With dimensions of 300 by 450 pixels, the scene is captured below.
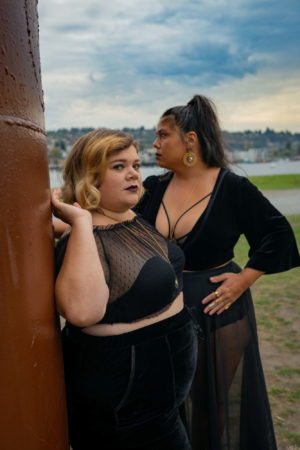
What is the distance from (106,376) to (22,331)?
63 cm

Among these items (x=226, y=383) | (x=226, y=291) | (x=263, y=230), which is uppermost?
(x=263, y=230)

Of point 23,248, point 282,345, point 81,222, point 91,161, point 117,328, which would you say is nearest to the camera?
point 23,248

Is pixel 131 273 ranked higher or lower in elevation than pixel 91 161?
lower

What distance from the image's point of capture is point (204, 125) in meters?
3.25

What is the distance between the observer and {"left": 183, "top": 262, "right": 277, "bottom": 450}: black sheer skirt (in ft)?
10.2

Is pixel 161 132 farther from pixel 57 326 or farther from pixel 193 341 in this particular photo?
pixel 57 326

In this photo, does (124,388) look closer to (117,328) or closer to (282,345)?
(117,328)

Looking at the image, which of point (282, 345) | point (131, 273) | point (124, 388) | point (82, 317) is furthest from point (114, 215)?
point (282, 345)

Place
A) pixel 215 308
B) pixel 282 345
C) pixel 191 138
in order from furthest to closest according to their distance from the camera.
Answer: pixel 282 345 → pixel 191 138 → pixel 215 308

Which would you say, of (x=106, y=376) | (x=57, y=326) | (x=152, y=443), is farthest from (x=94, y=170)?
(x=152, y=443)

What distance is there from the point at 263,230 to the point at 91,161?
148 cm

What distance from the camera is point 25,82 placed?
1345 millimetres

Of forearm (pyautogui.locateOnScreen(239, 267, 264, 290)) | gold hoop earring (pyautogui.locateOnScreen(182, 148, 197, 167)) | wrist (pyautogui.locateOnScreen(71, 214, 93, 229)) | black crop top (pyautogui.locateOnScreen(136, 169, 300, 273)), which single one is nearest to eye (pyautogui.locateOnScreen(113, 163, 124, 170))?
wrist (pyautogui.locateOnScreen(71, 214, 93, 229))

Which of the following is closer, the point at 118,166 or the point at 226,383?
the point at 118,166
